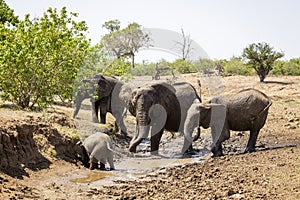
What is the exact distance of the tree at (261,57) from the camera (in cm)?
2877

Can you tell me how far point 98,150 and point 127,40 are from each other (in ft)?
135

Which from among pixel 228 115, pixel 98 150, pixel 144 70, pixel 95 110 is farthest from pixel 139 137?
pixel 144 70

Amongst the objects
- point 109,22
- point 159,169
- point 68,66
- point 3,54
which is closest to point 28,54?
point 3,54

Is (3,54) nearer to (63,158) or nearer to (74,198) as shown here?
(63,158)

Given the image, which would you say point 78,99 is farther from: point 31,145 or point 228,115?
point 31,145

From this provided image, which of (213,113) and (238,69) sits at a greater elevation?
(238,69)

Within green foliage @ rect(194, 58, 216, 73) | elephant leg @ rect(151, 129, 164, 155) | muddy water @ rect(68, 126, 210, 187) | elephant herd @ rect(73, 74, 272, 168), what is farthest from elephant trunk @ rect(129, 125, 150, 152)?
green foliage @ rect(194, 58, 216, 73)

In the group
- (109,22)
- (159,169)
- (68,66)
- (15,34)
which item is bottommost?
(159,169)

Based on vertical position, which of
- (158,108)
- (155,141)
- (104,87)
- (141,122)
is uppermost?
(104,87)

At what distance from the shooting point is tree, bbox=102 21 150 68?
163 feet

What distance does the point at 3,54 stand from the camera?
13008 mm

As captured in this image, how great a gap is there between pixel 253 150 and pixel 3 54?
7.31 meters

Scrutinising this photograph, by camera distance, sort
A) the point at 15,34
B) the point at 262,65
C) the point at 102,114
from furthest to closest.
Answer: the point at 262,65 < the point at 102,114 < the point at 15,34

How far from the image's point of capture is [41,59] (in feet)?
45.0
